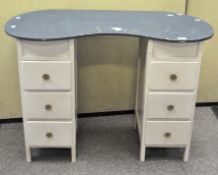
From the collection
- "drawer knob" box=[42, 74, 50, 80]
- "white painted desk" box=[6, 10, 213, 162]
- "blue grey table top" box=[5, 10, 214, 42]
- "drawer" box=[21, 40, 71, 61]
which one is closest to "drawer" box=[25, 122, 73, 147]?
"white painted desk" box=[6, 10, 213, 162]

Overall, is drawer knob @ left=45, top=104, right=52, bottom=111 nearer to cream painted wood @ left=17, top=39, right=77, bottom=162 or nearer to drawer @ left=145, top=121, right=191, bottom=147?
cream painted wood @ left=17, top=39, right=77, bottom=162

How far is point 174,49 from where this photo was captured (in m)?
1.74

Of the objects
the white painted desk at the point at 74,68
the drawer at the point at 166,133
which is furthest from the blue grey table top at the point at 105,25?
the drawer at the point at 166,133

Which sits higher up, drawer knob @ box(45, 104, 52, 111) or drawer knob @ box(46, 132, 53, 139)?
drawer knob @ box(45, 104, 52, 111)

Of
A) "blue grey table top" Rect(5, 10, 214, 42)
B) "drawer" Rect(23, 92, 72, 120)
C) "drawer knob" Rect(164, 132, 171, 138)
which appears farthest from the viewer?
"drawer knob" Rect(164, 132, 171, 138)

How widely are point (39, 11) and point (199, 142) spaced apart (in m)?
1.26

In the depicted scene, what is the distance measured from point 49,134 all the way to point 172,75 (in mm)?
735

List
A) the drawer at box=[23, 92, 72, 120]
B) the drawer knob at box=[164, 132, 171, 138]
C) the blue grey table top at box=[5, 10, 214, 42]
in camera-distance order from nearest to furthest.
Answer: the blue grey table top at box=[5, 10, 214, 42]
the drawer at box=[23, 92, 72, 120]
the drawer knob at box=[164, 132, 171, 138]

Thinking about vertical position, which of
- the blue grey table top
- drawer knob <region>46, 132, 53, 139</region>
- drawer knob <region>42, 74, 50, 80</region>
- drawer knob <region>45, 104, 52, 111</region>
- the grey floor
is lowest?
the grey floor

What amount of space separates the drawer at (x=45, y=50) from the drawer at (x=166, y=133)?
23.6 inches

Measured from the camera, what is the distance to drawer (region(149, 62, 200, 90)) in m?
1.78

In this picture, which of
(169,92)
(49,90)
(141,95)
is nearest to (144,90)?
(169,92)

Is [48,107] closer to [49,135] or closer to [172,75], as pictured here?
[49,135]

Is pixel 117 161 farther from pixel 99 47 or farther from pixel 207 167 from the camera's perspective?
pixel 99 47
